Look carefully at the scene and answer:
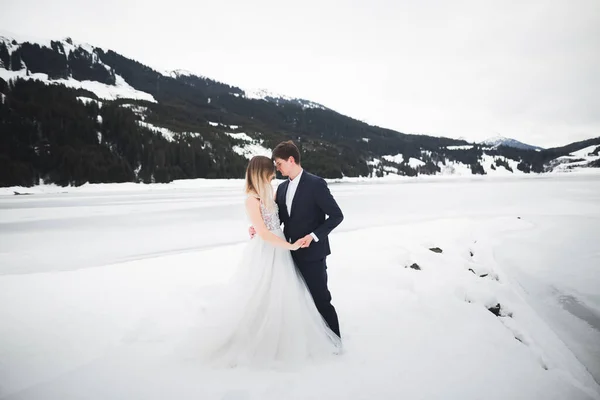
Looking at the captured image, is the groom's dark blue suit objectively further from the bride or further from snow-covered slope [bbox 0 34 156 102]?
snow-covered slope [bbox 0 34 156 102]

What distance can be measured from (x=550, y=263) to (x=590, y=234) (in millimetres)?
4954

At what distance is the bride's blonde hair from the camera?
300 centimetres

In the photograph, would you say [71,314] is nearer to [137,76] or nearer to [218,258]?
[218,258]

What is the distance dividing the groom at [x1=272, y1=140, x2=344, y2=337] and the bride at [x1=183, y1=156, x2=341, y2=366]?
0.50 ft

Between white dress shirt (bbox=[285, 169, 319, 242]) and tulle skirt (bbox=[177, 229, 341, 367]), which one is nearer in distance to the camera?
tulle skirt (bbox=[177, 229, 341, 367])

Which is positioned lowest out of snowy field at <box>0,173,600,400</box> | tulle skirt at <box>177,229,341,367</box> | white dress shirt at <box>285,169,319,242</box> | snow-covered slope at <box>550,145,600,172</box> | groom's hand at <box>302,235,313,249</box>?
snowy field at <box>0,173,600,400</box>

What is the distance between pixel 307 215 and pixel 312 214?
0.06 metres

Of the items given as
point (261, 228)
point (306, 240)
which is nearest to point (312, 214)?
point (306, 240)

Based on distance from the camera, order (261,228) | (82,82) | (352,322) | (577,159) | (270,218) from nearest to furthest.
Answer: (261,228)
(270,218)
(352,322)
(82,82)
(577,159)

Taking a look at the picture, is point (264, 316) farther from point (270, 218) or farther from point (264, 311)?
point (270, 218)

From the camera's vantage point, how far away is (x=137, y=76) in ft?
609

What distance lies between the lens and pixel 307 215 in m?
3.18

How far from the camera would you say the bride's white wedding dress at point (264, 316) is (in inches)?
122

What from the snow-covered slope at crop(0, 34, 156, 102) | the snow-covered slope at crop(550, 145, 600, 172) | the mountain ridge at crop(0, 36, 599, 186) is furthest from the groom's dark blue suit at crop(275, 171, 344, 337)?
the snow-covered slope at crop(550, 145, 600, 172)
